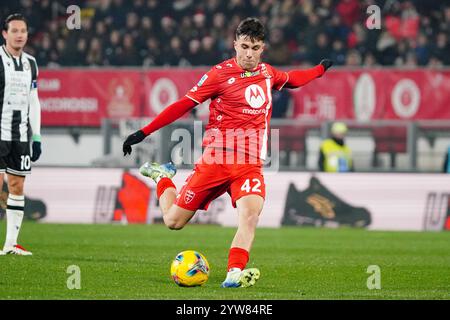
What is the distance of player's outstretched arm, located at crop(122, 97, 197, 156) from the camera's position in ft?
30.7

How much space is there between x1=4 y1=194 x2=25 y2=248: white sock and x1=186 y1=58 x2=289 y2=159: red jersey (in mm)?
3288

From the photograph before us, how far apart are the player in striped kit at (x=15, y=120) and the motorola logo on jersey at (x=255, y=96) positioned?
3.33 meters

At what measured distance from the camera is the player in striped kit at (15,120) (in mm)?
11898

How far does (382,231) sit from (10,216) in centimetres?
758

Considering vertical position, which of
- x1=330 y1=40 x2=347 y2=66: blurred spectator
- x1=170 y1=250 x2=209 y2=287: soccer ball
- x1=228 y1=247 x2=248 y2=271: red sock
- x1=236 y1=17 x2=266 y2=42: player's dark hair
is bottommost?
x1=170 y1=250 x2=209 y2=287: soccer ball

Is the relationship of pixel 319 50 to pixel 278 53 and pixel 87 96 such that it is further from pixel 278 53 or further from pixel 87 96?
pixel 87 96

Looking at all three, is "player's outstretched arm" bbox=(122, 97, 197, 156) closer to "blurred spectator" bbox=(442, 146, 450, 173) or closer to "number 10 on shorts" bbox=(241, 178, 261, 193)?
"number 10 on shorts" bbox=(241, 178, 261, 193)

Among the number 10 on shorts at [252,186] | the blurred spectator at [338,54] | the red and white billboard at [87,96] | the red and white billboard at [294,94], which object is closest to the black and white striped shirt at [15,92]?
the number 10 on shorts at [252,186]

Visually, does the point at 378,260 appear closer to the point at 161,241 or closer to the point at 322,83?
the point at 161,241

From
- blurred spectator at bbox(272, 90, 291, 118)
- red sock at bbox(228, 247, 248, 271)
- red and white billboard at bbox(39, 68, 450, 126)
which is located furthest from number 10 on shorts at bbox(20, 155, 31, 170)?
blurred spectator at bbox(272, 90, 291, 118)

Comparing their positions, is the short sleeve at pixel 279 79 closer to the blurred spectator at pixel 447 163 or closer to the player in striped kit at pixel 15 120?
the player in striped kit at pixel 15 120

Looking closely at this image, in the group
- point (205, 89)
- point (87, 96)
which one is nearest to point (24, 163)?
point (205, 89)

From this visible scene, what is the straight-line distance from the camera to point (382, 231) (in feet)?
57.7

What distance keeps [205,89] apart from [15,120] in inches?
130
